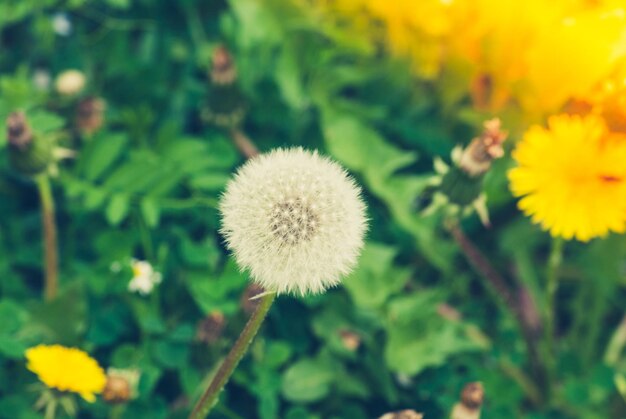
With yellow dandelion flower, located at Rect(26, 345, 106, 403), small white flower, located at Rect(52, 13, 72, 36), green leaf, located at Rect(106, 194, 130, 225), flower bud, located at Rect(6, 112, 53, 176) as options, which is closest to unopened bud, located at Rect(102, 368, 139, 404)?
yellow dandelion flower, located at Rect(26, 345, 106, 403)

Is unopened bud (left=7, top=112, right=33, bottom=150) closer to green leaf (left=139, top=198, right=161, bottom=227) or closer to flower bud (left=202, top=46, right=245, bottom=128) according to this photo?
green leaf (left=139, top=198, right=161, bottom=227)

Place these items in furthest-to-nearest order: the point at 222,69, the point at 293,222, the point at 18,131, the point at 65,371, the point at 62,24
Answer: the point at 62,24 < the point at 222,69 < the point at 18,131 < the point at 65,371 < the point at 293,222

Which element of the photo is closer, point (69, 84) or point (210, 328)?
point (210, 328)

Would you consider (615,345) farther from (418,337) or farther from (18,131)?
(18,131)

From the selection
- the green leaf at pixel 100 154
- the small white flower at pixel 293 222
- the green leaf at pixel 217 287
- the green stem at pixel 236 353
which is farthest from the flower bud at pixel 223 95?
the green stem at pixel 236 353

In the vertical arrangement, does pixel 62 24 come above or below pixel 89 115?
above

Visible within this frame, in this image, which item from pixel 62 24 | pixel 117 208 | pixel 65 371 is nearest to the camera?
pixel 65 371

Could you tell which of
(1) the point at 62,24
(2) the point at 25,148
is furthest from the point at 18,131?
(1) the point at 62,24

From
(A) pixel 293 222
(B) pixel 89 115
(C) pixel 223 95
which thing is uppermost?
(C) pixel 223 95
